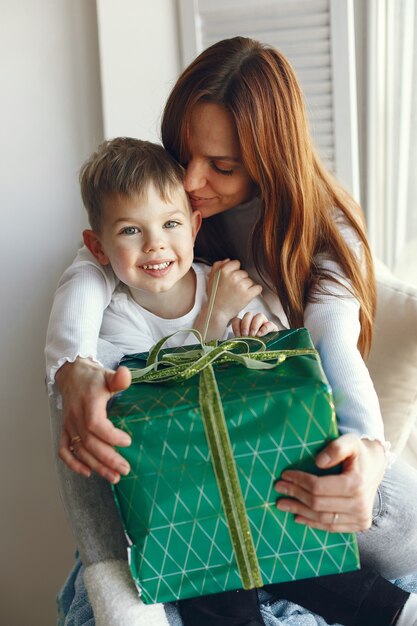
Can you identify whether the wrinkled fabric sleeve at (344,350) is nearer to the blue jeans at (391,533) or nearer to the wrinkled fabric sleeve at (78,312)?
the blue jeans at (391,533)

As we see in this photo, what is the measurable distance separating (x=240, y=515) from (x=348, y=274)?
0.58 meters

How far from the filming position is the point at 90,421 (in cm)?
110

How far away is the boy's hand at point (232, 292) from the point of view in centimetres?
148

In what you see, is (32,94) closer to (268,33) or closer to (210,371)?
(268,33)

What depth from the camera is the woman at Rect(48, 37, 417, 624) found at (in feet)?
4.14

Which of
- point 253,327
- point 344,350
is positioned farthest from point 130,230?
point 344,350

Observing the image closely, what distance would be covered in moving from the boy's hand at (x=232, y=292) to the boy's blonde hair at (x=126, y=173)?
19 centimetres

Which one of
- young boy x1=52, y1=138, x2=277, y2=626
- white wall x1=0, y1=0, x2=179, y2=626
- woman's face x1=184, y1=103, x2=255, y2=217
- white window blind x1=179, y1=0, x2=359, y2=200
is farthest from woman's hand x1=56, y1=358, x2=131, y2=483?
white window blind x1=179, y1=0, x2=359, y2=200

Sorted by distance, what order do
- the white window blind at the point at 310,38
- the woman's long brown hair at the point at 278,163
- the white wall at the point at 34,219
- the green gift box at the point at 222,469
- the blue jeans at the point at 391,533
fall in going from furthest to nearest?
the white wall at the point at 34,219
the white window blind at the point at 310,38
the woman's long brown hair at the point at 278,163
the blue jeans at the point at 391,533
the green gift box at the point at 222,469

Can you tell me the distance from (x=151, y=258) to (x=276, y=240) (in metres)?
0.26

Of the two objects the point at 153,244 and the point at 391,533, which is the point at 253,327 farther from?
the point at 391,533

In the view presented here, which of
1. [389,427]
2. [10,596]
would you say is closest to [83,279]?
[389,427]

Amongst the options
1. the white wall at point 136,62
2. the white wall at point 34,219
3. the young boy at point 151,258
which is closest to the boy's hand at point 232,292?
the young boy at point 151,258

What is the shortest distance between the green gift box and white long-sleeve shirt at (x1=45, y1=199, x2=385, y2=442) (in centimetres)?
13
